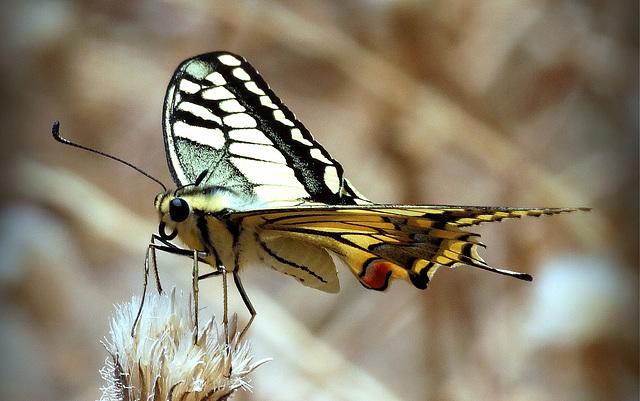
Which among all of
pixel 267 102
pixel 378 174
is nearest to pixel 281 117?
pixel 267 102

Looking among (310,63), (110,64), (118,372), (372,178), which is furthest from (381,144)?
(118,372)

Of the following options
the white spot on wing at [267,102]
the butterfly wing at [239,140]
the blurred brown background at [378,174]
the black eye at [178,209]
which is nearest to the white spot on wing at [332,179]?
the butterfly wing at [239,140]

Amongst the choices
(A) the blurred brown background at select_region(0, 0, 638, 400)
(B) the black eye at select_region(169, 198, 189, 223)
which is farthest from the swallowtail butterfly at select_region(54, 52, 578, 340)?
(A) the blurred brown background at select_region(0, 0, 638, 400)

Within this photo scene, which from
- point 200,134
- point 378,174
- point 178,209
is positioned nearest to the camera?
point 178,209

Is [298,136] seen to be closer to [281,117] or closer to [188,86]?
[281,117]

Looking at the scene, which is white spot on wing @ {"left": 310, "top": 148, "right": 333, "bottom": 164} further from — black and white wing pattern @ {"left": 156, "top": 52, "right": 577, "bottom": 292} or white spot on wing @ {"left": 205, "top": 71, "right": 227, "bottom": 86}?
white spot on wing @ {"left": 205, "top": 71, "right": 227, "bottom": 86}

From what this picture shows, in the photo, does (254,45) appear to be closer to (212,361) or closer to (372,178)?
(372,178)
